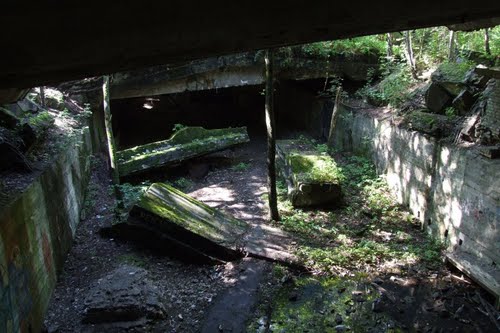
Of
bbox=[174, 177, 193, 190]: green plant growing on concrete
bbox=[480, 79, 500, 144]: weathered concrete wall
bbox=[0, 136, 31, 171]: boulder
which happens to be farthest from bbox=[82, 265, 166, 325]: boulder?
bbox=[480, 79, 500, 144]: weathered concrete wall

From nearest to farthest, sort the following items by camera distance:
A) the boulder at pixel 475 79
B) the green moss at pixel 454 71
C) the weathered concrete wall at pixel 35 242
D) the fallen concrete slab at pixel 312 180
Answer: the weathered concrete wall at pixel 35 242
the boulder at pixel 475 79
the green moss at pixel 454 71
the fallen concrete slab at pixel 312 180

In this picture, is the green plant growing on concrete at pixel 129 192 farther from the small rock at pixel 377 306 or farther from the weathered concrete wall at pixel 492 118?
the weathered concrete wall at pixel 492 118

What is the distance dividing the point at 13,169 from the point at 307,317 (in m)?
4.51

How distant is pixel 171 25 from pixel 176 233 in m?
4.76

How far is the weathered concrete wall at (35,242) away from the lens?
4.19m

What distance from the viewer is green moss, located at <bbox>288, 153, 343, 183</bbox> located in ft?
28.8

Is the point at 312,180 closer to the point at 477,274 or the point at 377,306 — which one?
the point at 377,306

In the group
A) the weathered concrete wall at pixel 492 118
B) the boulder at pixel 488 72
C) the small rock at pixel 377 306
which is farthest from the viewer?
the boulder at pixel 488 72

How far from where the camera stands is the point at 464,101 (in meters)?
7.70

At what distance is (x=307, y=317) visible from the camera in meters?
5.64

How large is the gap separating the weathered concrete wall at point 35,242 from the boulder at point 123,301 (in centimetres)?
62

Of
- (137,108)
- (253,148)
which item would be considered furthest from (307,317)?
(137,108)

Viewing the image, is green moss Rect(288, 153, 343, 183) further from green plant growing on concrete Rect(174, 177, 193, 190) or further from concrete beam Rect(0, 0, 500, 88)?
concrete beam Rect(0, 0, 500, 88)

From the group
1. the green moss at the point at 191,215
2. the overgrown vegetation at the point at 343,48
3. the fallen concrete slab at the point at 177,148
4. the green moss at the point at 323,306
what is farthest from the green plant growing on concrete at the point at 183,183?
the overgrown vegetation at the point at 343,48
